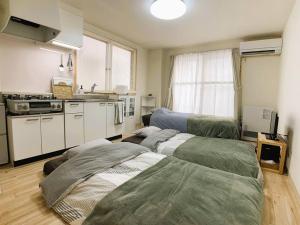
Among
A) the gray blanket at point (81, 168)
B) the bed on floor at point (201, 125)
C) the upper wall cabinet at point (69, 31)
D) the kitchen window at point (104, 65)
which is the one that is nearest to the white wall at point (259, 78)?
the bed on floor at point (201, 125)

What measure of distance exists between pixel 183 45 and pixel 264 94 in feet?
8.15

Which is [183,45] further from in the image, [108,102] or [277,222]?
[277,222]

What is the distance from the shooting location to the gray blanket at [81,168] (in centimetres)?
134

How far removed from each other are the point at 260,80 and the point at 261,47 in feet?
2.52

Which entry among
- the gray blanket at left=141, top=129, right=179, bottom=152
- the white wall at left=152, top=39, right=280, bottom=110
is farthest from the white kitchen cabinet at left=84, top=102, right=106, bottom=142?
the white wall at left=152, top=39, right=280, bottom=110

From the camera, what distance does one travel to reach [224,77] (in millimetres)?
4516

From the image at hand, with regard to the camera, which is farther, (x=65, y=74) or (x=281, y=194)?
(x=65, y=74)

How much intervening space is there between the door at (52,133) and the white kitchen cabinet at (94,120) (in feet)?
1.53

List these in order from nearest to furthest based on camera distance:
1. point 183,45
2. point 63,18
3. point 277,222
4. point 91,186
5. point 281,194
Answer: point 91,186
point 277,222
point 281,194
point 63,18
point 183,45

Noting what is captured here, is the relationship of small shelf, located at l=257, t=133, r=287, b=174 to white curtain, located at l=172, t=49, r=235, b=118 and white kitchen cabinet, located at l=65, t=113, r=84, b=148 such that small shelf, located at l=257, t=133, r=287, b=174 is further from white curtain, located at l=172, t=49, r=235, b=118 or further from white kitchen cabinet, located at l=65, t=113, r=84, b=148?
white kitchen cabinet, located at l=65, t=113, r=84, b=148

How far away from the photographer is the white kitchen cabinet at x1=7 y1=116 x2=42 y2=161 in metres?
2.27

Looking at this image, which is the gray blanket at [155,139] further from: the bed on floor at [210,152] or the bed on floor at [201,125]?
the bed on floor at [201,125]

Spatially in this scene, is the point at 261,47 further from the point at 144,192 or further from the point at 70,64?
the point at 144,192

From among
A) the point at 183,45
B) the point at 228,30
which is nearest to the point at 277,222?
the point at 228,30
